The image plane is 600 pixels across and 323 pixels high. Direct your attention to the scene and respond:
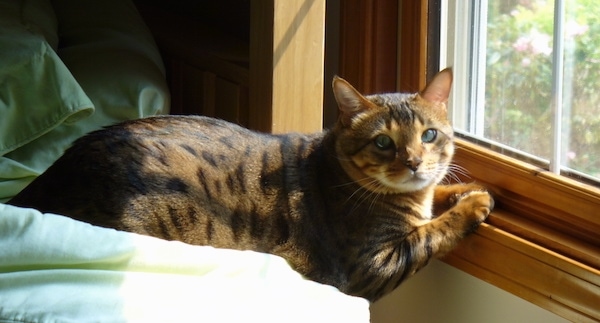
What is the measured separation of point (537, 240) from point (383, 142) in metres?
0.31

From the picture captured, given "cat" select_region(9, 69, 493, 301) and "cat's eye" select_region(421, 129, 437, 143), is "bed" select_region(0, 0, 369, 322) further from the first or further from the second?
"cat's eye" select_region(421, 129, 437, 143)

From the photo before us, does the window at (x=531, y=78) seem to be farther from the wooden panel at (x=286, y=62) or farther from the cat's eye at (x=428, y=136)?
the wooden panel at (x=286, y=62)

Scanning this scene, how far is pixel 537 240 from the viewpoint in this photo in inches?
56.1

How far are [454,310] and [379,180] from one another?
0.96 ft

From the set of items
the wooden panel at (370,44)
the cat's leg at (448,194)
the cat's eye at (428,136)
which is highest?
the wooden panel at (370,44)

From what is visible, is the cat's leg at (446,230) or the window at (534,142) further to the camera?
the cat's leg at (446,230)

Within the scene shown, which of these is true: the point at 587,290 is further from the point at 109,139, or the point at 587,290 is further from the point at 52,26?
the point at 52,26

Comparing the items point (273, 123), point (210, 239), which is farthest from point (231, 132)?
point (210, 239)

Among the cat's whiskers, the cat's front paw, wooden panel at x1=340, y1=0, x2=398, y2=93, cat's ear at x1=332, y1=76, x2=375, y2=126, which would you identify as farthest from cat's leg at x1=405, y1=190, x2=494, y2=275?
wooden panel at x1=340, y1=0, x2=398, y2=93

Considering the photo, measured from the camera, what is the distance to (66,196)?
1.35 meters

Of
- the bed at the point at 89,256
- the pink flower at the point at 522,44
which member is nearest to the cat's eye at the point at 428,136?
the pink flower at the point at 522,44

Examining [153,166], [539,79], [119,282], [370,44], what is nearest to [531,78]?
[539,79]

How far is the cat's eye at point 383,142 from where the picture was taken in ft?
4.93

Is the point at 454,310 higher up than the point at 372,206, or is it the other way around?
the point at 372,206
